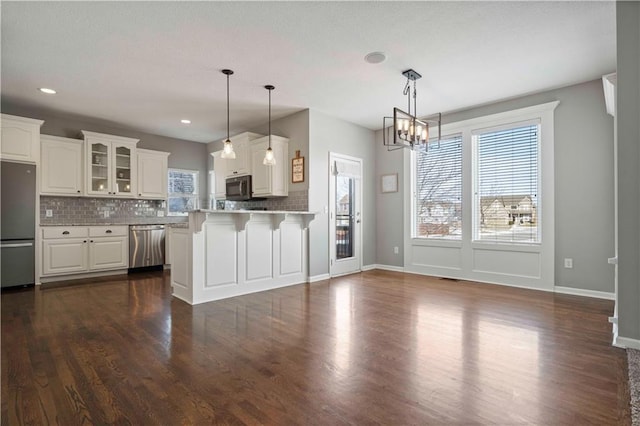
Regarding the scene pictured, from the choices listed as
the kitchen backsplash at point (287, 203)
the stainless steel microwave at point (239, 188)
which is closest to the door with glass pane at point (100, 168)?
the stainless steel microwave at point (239, 188)

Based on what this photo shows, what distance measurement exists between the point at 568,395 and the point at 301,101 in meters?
4.33

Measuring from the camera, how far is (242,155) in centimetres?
583

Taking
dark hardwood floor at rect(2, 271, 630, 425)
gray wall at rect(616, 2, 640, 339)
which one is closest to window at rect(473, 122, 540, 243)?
dark hardwood floor at rect(2, 271, 630, 425)

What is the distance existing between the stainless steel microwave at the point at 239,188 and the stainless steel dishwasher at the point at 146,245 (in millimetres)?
1524

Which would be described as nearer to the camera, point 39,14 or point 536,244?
point 39,14

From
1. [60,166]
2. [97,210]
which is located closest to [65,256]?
[97,210]

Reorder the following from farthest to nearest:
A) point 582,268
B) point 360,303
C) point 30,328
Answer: point 582,268, point 360,303, point 30,328

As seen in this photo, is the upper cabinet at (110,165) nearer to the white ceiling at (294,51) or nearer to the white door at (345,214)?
the white ceiling at (294,51)

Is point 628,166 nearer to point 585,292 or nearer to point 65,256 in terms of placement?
point 585,292

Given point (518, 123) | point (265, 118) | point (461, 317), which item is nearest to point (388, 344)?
point (461, 317)

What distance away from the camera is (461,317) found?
10.7ft

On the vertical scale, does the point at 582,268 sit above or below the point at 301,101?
below

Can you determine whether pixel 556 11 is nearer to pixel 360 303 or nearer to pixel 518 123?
pixel 518 123

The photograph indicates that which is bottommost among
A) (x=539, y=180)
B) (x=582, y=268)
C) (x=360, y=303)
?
(x=360, y=303)
